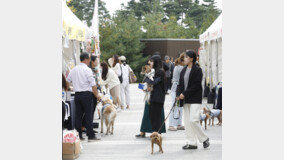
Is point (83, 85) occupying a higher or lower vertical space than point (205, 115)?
higher

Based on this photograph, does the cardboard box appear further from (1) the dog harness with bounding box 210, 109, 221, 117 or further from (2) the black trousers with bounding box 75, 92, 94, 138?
(1) the dog harness with bounding box 210, 109, 221, 117

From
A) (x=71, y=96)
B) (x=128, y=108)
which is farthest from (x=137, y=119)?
(x=71, y=96)

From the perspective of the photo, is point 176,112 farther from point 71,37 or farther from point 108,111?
point 71,37

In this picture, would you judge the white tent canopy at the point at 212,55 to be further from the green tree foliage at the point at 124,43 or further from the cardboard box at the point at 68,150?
the green tree foliage at the point at 124,43

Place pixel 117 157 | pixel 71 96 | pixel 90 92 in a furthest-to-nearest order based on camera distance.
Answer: pixel 71 96
pixel 90 92
pixel 117 157

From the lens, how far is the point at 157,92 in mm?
8352

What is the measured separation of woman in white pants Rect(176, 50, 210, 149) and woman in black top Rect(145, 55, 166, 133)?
22.8 inches

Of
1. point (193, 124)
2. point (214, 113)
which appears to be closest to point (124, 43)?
point (214, 113)

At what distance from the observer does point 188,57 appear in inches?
303

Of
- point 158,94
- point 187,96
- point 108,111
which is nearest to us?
point 187,96

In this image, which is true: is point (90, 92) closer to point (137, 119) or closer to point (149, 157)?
point (149, 157)

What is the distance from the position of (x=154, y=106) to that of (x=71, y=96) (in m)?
2.00

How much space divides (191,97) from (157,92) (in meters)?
0.95

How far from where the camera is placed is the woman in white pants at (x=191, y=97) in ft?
25.0
